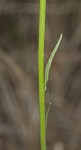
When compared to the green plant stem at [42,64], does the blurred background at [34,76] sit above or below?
below

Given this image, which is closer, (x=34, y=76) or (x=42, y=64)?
(x=42, y=64)

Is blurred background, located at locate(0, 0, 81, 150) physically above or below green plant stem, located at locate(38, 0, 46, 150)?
below

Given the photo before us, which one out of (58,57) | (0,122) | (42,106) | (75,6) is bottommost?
(0,122)

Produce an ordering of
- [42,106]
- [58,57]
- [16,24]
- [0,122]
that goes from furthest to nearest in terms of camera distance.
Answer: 1. [16,24]
2. [58,57]
3. [0,122]
4. [42,106]

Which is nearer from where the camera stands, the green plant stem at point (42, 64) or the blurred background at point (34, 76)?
the green plant stem at point (42, 64)

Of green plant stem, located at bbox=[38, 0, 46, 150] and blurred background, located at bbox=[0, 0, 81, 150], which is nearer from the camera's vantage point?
green plant stem, located at bbox=[38, 0, 46, 150]

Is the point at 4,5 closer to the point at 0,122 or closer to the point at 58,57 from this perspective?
the point at 58,57

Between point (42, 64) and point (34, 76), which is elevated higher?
point (42, 64)

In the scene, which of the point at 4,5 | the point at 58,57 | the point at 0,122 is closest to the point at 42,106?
the point at 0,122
